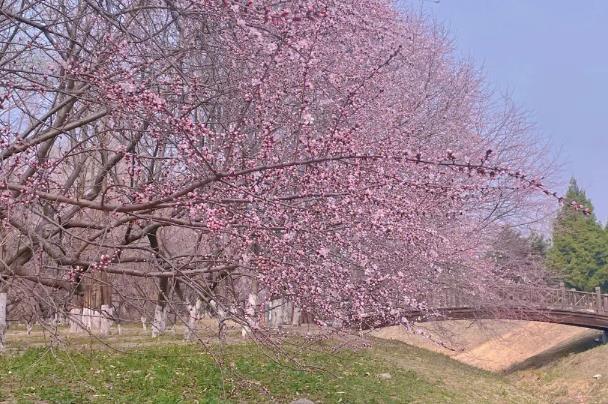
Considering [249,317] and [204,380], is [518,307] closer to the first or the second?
[204,380]

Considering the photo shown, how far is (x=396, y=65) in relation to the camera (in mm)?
19156

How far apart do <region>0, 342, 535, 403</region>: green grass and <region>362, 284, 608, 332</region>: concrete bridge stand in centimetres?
278

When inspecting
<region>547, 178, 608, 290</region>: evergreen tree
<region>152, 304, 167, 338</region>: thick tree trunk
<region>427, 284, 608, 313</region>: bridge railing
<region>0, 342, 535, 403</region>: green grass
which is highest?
<region>547, 178, 608, 290</region>: evergreen tree

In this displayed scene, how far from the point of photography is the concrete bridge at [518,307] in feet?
73.7

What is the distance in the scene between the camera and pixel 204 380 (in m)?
11.8

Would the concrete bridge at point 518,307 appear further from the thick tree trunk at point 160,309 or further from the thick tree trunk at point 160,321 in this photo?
the thick tree trunk at point 160,321

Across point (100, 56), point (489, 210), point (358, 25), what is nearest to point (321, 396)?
point (358, 25)

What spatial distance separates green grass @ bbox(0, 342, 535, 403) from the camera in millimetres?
10109

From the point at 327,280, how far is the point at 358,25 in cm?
349

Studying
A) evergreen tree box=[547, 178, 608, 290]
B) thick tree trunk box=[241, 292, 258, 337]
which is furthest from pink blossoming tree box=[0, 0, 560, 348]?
evergreen tree box=[547, 178, 608, 290]

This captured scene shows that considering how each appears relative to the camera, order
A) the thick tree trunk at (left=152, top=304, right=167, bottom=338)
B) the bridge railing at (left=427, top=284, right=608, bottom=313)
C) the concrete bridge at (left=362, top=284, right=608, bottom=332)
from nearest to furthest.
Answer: the thick tree trunk at (left=152, top=304, right=167, bottom=338) → the bridge railing at (left=427, top=284, right=608, bottom=313) → the concrete bridge at (left=362, top=284, right=608, bottom=332)

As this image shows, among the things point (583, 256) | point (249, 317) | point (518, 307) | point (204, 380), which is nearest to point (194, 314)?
point (249, 317)

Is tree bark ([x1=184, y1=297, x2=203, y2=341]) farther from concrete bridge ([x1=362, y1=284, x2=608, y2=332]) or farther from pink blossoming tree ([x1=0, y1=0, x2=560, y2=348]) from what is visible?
concrete bridge ([x1=362, y1=284, x2=608, y2=332])

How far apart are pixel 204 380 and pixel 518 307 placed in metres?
15.3
